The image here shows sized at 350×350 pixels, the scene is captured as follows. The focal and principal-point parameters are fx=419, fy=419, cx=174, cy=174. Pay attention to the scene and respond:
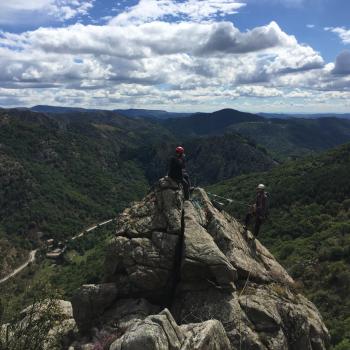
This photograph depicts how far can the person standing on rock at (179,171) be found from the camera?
3116 cm

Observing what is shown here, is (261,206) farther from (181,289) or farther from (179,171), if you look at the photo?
(181,289)

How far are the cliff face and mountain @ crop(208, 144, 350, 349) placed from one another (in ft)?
47.7

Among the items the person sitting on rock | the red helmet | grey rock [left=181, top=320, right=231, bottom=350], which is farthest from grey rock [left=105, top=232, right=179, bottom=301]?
the person sitting on rock

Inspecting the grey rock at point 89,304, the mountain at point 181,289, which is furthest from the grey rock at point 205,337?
the grey rock at point 89,304

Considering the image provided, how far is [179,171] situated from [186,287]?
27.9 ft

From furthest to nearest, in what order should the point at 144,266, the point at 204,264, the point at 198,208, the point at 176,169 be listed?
the point at 198,208 → the point at 176,169 → the point at 144,266 → the point at 204,264

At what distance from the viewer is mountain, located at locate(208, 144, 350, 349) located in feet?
239

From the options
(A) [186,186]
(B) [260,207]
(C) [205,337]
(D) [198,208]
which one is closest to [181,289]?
(D) [198,208]

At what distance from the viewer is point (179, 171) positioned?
3117cm

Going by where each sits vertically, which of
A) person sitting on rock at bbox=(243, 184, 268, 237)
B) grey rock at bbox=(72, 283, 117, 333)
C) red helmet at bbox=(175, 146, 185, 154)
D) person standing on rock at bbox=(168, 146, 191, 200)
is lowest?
grey rock at bbox=(72, 283, 117, 333)

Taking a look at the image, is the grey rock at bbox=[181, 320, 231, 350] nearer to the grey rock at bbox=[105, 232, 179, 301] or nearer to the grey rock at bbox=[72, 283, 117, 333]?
the grey rock at bbox=[105, 232, 179, 301]

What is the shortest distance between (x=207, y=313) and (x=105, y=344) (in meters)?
6.32

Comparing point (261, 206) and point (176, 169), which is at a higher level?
point (176, 169)

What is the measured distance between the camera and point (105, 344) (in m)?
23.6
